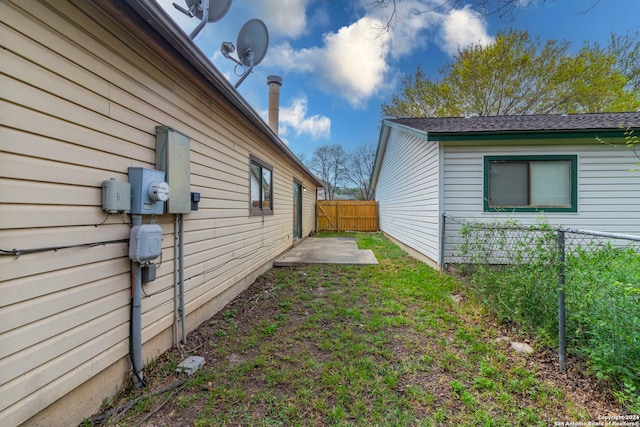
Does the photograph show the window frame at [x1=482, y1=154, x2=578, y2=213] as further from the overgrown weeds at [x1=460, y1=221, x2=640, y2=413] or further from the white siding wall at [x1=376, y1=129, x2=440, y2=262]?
the overgrown weeds at [x1=460, y1=221, x2=640, y2=413]

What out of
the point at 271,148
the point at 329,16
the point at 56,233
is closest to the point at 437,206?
the point at 271,148

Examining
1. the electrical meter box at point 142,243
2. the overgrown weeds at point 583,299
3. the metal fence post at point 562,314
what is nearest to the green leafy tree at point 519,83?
the overgrown weeds at point 583,299

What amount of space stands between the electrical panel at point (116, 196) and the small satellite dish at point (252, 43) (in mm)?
4128

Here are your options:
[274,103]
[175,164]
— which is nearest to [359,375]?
[175,164]

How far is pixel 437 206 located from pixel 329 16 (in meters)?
4.73

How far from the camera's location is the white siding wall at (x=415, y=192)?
5.64 metres

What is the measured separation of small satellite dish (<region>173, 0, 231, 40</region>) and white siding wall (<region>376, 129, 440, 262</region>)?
4309 millimetres

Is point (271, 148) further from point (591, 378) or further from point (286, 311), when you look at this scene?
point (591, 378)

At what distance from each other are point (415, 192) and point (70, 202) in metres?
6.86

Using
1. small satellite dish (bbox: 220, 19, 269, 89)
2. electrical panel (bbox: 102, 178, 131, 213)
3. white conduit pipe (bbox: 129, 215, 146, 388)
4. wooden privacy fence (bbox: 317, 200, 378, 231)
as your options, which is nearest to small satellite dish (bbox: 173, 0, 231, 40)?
small satellite dish (bbox: 220, 19, 269, 89)

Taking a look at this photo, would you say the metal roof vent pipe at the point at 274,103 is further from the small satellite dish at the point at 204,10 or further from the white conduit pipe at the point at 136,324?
the white conduit pipe at the point at 136,324

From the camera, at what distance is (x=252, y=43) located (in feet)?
17.1

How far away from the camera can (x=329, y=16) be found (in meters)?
5.91

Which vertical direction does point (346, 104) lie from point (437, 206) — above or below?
above
